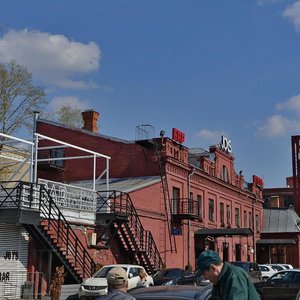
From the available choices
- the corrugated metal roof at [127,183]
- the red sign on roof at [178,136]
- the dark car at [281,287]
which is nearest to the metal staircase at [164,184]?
the corrugated metal roof at [127,183]

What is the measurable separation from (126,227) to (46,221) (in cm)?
619

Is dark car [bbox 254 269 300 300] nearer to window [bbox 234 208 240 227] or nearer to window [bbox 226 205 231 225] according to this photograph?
window [bbox 226 205 231 225]

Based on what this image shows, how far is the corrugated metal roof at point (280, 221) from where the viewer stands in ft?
186

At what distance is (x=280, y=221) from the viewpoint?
5806 centimetres

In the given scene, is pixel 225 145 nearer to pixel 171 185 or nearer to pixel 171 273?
pixel 171 185

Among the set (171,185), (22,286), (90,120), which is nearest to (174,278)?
(22,286)

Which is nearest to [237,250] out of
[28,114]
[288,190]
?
[28,114]

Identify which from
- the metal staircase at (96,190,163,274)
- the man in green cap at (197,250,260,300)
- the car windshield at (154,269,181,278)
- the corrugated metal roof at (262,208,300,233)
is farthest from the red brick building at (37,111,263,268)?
the man in green cap at (197,250,260,300)

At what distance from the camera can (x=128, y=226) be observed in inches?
1165

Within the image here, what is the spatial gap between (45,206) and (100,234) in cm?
503

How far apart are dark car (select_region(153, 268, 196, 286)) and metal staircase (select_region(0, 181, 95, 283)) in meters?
3.51

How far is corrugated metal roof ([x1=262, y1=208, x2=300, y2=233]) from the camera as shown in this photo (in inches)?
2235

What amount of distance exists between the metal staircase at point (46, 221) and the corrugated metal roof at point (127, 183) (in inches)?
286

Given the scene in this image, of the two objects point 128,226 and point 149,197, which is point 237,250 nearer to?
point 149,197
